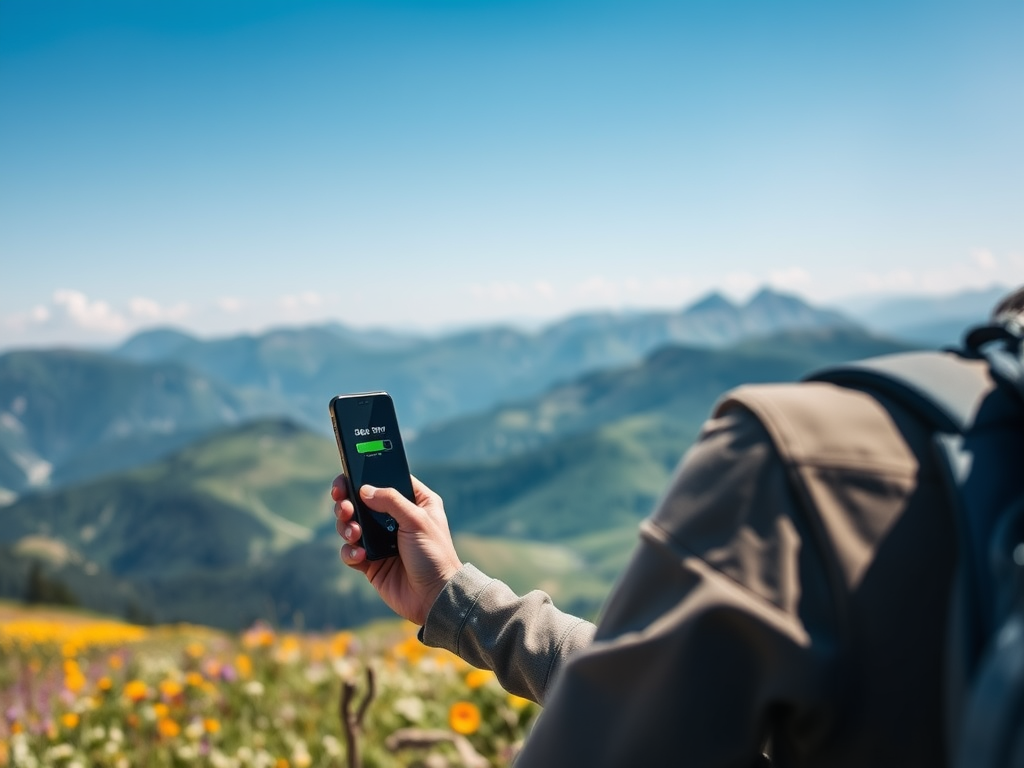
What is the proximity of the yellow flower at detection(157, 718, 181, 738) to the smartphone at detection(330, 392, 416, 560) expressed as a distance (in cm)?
292

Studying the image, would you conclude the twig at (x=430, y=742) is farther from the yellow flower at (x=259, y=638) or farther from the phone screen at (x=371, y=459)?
the yellow flower at (x=259, y=638)

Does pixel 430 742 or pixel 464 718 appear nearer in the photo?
pixel 430 742

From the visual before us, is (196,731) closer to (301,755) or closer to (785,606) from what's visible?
(301,755)

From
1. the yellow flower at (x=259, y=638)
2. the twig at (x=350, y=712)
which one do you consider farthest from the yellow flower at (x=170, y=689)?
the twig at (x=350, y=712)

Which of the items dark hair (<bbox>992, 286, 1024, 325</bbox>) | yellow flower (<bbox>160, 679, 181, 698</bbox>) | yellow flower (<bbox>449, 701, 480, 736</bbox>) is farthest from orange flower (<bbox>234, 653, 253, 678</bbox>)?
dark hair (<bbox>992, 286, 1024, 325</bbox>)

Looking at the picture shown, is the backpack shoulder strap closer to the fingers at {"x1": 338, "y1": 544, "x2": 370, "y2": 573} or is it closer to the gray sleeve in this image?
the gray sleeve

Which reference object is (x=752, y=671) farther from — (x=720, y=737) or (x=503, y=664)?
(x=503, y=664)

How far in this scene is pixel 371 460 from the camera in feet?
7.77

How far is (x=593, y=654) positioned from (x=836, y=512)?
0.32m

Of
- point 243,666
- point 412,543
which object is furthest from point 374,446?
point 243,666

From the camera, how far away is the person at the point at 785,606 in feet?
2.99

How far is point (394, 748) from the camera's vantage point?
379 cm

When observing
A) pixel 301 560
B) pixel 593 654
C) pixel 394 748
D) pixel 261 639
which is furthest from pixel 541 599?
pixel 301 560

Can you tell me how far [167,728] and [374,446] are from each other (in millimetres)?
3002
